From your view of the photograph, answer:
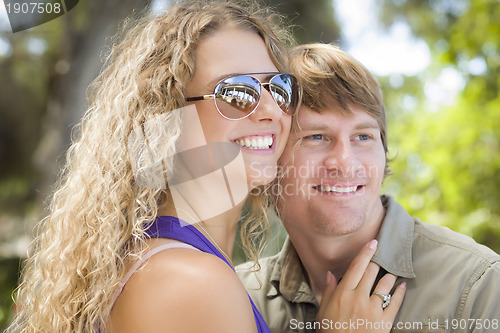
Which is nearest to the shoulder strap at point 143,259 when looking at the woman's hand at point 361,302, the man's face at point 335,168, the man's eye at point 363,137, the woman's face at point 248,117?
the woman's face at point 248,117

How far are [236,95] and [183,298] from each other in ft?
2.48

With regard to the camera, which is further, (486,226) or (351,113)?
(486,226)

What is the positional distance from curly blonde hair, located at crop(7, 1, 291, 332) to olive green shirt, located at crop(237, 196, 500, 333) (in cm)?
99

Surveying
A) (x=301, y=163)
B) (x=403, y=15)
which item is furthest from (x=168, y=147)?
(x=403, y=15)

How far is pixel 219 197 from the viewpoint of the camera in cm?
198

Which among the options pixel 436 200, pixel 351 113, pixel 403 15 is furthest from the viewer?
pixel 403 15

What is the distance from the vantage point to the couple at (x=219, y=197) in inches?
62.3

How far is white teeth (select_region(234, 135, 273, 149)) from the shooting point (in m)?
1.93

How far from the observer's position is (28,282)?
6.79 ft

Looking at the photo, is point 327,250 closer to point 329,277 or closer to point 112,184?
point 329,277

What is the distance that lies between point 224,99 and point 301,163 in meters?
0.69

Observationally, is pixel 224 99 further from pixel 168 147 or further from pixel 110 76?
pixel 110 76

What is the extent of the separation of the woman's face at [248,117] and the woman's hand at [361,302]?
0.59 metres

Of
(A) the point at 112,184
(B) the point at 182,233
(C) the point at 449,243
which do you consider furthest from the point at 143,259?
(C) the point at 449,243
